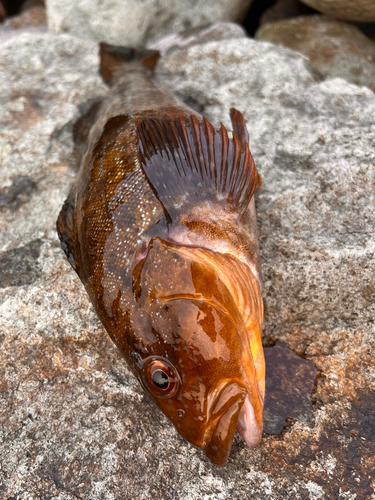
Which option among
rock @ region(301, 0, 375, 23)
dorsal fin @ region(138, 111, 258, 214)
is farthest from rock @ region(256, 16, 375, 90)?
dorsal fin @ region(138, 111, 258, 214)

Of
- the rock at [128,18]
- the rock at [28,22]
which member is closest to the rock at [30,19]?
the rock at [28,22]

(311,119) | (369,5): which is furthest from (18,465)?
(369,5)

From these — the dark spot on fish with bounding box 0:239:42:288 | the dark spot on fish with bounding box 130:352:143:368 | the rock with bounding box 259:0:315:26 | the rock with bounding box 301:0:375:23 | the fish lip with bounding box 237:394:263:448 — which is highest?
the rock with bounding box 301:0:375:23

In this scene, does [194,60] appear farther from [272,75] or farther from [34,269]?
[34,269]

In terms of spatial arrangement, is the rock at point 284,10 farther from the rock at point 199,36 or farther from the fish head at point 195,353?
the fish head at point 195,353

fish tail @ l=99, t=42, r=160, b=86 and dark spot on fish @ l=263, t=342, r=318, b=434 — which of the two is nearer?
dark spot on fish @ l=263, t=342, r=318, b=434

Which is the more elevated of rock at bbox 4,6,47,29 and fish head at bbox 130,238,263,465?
rock at bbox 4,6,47,29

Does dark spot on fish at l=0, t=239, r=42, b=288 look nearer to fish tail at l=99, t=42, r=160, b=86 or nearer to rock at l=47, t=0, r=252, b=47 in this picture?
fish tail at l=99, t=42, r=160, b=86
